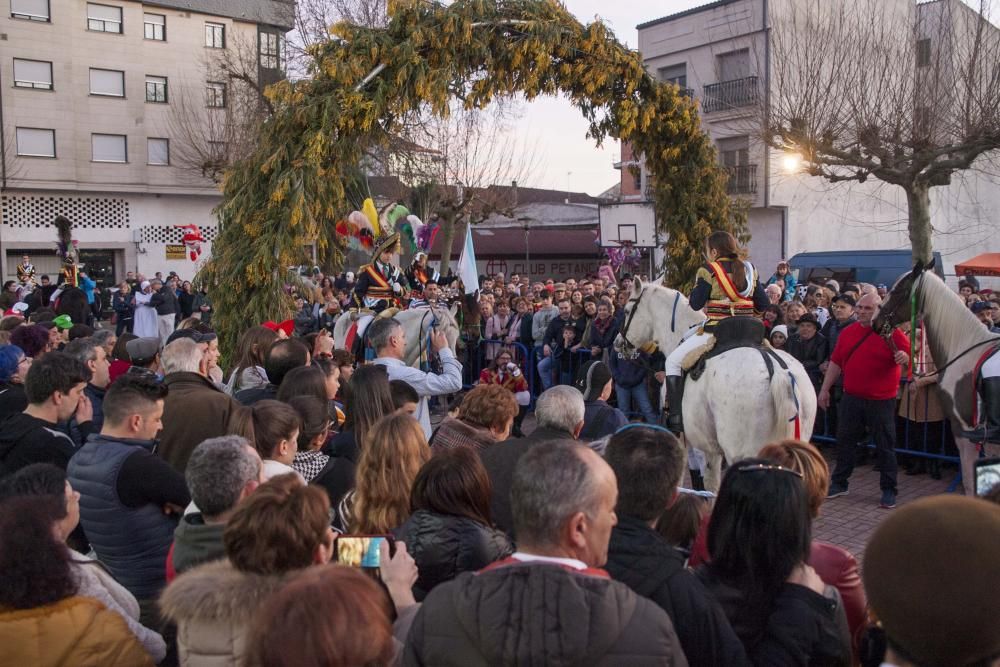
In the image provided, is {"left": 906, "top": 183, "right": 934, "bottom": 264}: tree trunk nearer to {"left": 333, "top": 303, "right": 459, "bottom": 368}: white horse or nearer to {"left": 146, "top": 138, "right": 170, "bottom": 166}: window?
{"left": 333, "top": 303, "right": 459, "bottom": 368}: white horse

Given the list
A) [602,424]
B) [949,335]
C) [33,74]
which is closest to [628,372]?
[949,335]

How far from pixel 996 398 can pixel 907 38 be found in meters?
14.3

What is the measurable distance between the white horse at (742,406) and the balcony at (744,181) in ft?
76.4

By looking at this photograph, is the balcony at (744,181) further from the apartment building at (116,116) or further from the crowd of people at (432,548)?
the crowd of people at (432,548)

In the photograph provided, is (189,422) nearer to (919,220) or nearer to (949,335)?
(949,335)

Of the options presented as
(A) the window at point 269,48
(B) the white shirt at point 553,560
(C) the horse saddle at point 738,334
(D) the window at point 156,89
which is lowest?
(B) the white shirt at point 553,560

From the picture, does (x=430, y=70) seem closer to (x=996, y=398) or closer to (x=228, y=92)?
(x=996, y=398)

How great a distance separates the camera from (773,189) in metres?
29.2

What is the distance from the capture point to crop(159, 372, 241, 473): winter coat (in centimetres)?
509

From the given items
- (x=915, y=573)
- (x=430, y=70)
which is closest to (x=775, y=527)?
(x=915, y=573)

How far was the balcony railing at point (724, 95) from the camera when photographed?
27.1m

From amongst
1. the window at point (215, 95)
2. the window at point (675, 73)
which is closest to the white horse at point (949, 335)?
the window at point (675, 73)

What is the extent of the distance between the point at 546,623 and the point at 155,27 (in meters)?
39.7

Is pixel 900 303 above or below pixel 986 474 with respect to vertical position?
above
